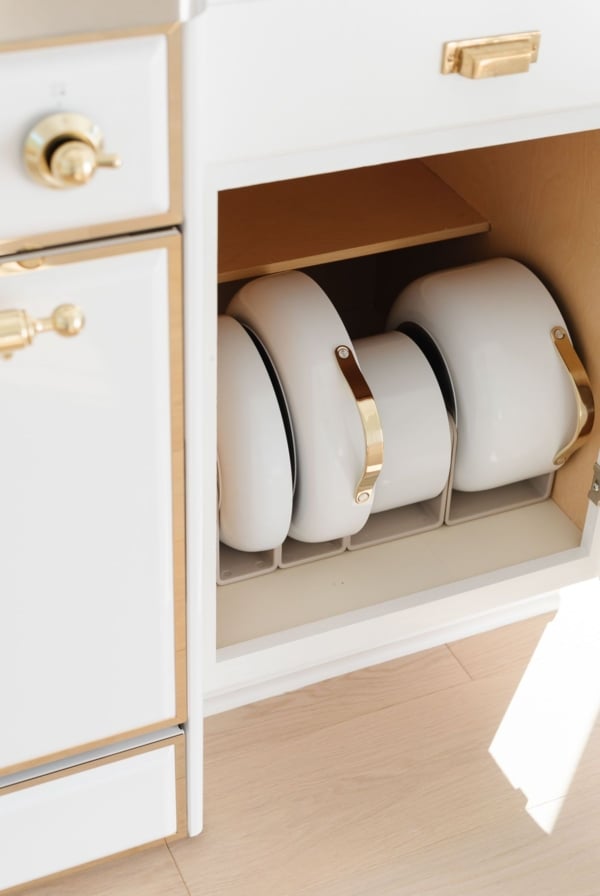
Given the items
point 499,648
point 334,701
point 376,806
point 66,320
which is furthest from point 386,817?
point 66,320

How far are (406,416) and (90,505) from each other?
41 cm

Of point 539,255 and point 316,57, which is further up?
point 316,57

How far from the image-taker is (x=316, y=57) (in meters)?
0.73

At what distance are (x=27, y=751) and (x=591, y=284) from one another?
649 mm

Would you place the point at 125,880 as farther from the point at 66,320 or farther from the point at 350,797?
the point at 66,320

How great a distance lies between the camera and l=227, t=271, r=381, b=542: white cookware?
103 centimetres

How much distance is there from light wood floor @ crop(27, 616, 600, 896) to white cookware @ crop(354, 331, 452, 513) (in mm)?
217

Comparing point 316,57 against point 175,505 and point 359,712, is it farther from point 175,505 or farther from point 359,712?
point 359,712

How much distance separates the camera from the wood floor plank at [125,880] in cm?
101

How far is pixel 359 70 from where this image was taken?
29.3 inches

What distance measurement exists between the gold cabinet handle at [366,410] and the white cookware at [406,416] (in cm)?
6

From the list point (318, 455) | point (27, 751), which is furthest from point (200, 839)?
point (318, 455)

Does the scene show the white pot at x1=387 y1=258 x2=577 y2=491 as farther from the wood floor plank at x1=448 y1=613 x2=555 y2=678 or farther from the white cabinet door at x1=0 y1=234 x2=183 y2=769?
the white cabinet door at x1=0 y1=234 x2=183 y2=769

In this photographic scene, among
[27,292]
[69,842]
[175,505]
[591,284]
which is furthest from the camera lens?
[591,284]
